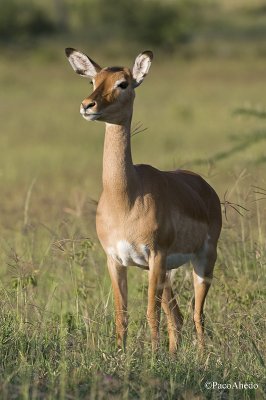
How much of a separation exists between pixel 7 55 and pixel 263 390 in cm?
3522

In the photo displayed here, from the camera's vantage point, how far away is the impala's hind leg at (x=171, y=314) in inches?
251

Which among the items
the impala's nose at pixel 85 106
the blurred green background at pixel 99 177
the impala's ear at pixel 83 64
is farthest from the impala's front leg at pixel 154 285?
the impala's ear at pixel 83 64

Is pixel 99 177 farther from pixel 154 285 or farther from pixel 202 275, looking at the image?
pixel 154 285

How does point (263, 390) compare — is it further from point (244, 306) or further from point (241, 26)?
point (241, 26)

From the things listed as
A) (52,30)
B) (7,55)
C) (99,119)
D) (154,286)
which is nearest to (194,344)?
(154,286)

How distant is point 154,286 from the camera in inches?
241

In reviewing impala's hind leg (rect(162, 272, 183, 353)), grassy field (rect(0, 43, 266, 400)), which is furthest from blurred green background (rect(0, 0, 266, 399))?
impala's hind leg (rect(162, 272, 183, 353))

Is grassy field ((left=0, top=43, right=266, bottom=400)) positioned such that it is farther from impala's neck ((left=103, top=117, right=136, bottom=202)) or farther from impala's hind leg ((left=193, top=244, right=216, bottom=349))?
impala's neck ((left=103, top=117, right=136, bottom=202))

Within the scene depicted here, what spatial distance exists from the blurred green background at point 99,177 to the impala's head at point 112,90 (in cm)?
74

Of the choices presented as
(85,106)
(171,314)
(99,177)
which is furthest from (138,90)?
(85,106)

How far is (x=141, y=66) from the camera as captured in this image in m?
6.32

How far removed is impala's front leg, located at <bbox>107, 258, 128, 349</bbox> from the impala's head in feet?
2.69

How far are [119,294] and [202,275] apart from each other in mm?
766

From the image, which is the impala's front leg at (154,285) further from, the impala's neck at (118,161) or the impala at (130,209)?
the impala's neck at (118,161)
